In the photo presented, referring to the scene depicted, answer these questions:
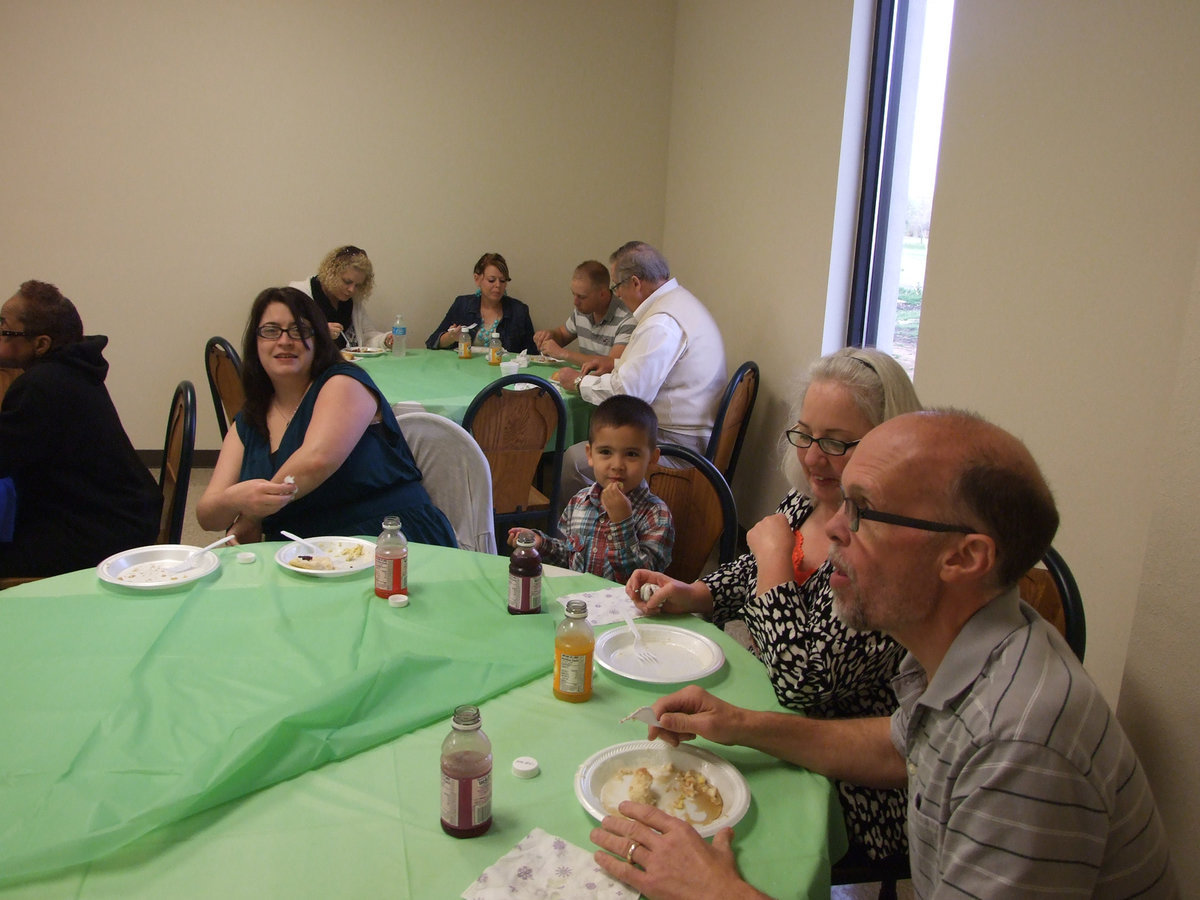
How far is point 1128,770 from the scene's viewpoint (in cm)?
93

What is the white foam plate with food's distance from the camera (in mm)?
1859

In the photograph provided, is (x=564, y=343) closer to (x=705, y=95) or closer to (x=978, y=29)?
(x=705, y=95)

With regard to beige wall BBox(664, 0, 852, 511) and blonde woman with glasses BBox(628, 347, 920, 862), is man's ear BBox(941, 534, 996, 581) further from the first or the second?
beige wall BBox(664, 0, 852, 511)

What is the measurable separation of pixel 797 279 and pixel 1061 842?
10.6ft

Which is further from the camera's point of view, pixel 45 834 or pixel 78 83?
pixel 78 83

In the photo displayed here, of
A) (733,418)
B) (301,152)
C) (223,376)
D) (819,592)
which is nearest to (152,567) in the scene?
(819,592)

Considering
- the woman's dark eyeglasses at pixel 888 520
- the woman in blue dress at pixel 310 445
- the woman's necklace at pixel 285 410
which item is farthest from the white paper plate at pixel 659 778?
the woman's necklace at pixel 285 410

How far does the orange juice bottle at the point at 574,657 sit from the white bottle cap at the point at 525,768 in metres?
0.20

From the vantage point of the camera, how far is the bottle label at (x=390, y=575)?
1.76 m

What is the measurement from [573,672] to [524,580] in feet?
1.11

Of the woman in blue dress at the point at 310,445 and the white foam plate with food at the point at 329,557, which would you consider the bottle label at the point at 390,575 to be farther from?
the woman in blue dress at the point at 310,445

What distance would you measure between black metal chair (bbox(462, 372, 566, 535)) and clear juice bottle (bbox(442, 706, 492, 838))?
6.32ft

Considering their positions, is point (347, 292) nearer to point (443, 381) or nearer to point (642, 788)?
point (443, 381)

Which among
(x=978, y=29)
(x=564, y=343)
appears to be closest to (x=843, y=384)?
(x=978, y=29)
